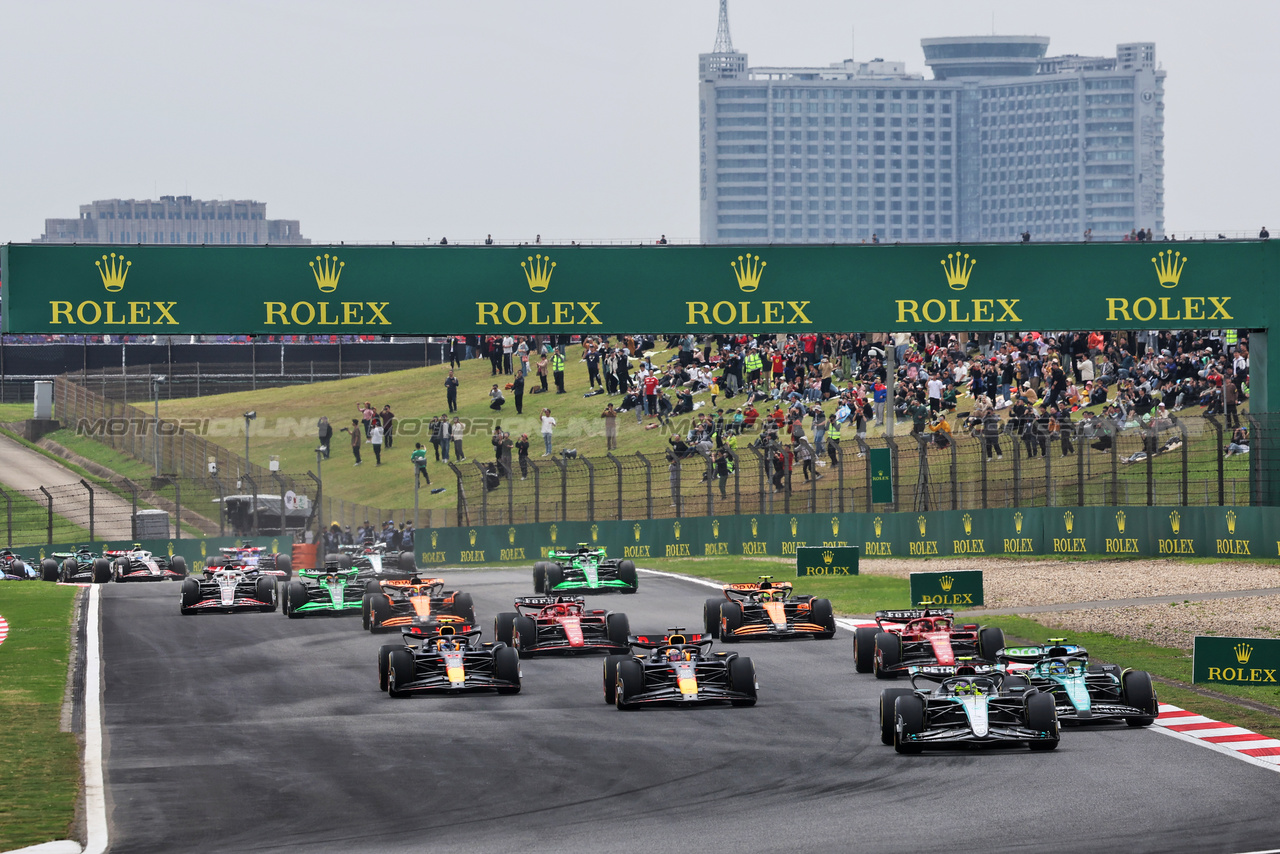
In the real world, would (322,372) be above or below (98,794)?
above

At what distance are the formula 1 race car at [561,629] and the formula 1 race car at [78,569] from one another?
744 inches

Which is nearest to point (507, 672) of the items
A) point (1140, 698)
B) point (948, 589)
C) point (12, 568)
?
point (1140, 698)

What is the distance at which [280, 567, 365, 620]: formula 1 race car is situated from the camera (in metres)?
28.5

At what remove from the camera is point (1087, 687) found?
16625 millimetres

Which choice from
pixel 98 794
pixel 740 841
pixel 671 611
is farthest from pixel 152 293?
pixel 740 841

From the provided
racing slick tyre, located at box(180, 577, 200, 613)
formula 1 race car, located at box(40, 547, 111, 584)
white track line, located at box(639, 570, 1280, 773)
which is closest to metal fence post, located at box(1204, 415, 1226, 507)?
white track line, located at box(639, 570, 1280, 773)

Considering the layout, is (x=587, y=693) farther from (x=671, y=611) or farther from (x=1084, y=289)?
(x=1084, y=289)

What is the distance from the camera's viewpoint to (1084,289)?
34562 millimetres

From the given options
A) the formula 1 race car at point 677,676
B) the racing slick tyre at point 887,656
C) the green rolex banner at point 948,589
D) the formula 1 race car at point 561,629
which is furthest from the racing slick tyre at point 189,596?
the racing slick tyre at point 887,656

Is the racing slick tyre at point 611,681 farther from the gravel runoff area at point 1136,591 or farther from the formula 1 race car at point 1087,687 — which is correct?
the gravel runoff area at point 1136,591

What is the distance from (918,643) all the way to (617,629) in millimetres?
4069

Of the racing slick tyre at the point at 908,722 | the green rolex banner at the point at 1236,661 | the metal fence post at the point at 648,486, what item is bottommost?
the racing slick tyre at the point at 908,722

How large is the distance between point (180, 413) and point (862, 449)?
4398 cm

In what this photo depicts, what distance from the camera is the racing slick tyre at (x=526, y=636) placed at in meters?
22.5
